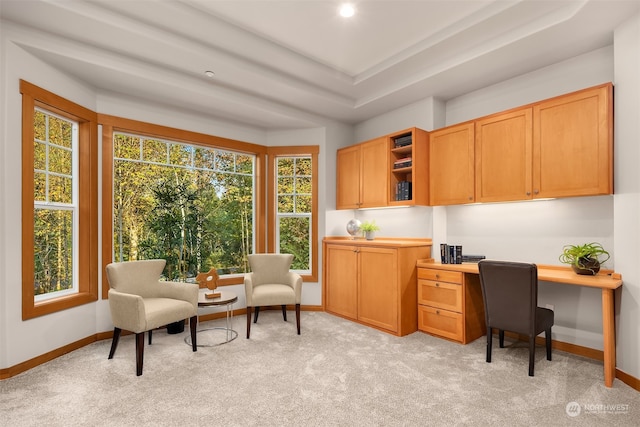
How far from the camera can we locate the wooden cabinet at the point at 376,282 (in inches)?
148

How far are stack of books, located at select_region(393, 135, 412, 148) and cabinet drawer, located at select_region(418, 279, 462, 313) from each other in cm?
166

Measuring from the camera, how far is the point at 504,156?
133 inches

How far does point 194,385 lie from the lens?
2.58 m

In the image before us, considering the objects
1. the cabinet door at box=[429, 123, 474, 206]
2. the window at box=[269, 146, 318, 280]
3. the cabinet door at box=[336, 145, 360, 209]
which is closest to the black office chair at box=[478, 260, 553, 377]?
the cabinet door at box=[429, 123, 474, 206]

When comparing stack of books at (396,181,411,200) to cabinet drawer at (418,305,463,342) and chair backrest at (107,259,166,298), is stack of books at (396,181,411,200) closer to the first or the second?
cabinet drawer at (418,305,463,342)

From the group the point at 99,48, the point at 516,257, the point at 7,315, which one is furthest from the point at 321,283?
the point at 99,48

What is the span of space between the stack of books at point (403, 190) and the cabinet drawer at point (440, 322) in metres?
1.31

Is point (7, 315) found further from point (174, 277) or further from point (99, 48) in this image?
point (99, 48)

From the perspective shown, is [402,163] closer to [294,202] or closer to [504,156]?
[504,156]

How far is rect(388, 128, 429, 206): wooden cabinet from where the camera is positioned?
3.96 meters

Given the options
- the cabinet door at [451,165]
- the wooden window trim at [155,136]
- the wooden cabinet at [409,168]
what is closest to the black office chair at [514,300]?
the cabinet door at [451,165]

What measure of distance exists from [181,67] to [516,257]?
402 centimetres

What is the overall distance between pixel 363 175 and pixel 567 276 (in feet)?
8.43

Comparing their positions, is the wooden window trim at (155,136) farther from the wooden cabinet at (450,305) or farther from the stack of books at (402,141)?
the wooden cabinet at (450,305)
